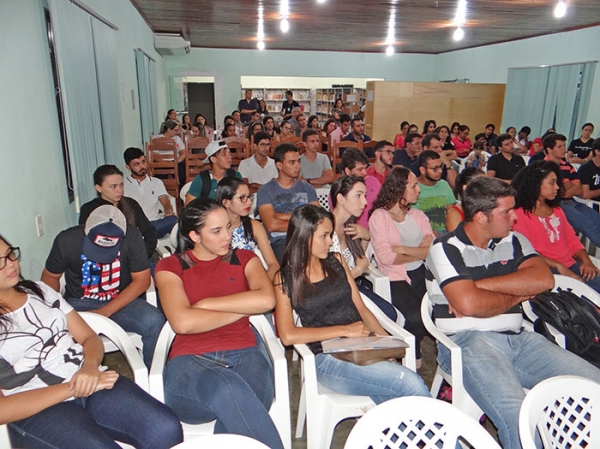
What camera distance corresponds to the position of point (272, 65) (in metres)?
13.2

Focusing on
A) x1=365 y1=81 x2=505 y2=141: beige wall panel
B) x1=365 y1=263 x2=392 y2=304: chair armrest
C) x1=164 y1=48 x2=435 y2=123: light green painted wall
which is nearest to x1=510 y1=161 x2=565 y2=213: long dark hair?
x1=365 y1=263 x2=392 y2=304: chair armrest

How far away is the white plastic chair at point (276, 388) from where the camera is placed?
175 cm

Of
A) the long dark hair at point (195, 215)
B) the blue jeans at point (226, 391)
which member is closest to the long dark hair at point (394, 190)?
the long dark hair at point (195, 215)

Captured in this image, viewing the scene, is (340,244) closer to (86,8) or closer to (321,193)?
(321,193)

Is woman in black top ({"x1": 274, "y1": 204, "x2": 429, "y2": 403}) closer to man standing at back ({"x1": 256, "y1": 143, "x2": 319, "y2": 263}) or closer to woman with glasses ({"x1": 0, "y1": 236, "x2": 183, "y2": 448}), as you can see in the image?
woman with glasses ({"x1": 0, "y1": 236, "x2": 183, "y2": 448})

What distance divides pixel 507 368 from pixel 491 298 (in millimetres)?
291

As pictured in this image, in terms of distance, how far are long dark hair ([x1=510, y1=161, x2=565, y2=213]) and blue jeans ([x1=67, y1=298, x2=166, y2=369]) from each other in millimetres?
2352

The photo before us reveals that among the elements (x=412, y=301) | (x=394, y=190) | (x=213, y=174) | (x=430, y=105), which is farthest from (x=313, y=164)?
(x=430, y=105)

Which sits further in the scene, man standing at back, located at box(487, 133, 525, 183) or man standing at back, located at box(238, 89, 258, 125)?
man standing at back, located at box(238, 89, 258, 125)

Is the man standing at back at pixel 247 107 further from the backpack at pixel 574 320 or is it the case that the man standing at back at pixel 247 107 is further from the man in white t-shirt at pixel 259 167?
the backpack at pixel 574 320

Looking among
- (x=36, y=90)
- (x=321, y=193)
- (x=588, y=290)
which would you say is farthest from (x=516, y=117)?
(x=36, y=90)

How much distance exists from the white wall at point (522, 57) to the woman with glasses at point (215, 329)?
27.9ft

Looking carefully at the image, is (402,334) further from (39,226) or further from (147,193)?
(147,193)

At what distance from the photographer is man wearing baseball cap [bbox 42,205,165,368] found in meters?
2.26
